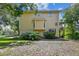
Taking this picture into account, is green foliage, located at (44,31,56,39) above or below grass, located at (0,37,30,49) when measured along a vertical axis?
above

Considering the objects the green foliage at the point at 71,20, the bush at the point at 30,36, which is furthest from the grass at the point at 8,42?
the green foliage at the point at 71,20

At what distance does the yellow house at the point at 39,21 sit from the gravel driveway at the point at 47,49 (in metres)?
0.17

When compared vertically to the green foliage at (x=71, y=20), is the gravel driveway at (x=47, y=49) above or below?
below

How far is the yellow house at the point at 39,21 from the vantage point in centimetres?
233

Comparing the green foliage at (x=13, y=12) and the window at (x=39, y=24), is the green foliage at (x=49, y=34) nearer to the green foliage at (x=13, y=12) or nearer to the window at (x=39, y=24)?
the window at (x=39, y=24)

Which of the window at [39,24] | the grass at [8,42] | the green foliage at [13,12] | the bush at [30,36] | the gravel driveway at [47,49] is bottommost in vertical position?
the gravel driveway at [47,49]

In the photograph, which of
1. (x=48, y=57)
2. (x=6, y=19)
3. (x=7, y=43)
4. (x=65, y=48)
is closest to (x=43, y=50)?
(x=48, y=57)

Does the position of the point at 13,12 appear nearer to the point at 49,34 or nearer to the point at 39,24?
the point at 39,24

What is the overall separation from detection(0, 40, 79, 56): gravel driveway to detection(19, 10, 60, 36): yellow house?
6.6 inches

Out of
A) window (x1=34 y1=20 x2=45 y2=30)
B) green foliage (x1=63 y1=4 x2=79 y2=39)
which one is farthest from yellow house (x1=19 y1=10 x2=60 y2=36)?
green foliage (x1=63 y1=4 x2=79 y2=39)

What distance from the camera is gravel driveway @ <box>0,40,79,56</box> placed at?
231cm

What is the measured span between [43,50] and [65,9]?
0.60m

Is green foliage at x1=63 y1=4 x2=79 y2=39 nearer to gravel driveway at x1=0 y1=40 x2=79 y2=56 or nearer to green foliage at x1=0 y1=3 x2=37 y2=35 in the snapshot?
gravel driveway at x1=0 y1=40 x2=79 y2=56

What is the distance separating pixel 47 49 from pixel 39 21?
1.24ft
